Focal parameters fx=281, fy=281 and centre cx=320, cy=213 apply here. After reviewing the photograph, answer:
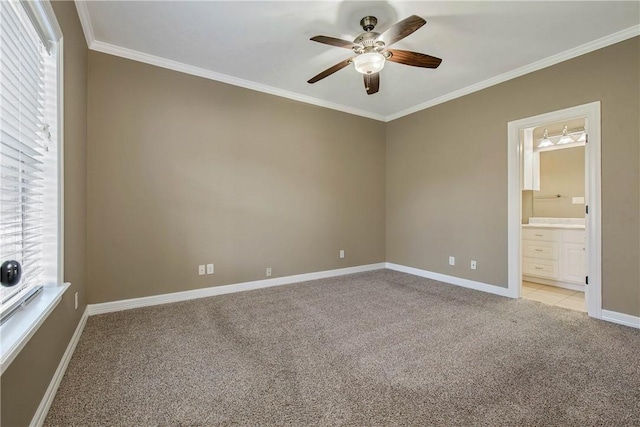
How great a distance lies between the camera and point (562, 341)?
236 cm

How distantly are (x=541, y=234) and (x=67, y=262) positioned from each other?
5645mm

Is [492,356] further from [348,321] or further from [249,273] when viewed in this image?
[249,273]

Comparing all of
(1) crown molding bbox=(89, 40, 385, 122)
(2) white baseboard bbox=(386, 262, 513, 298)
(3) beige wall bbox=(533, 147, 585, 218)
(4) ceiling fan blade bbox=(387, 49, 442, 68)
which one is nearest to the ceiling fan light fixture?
(4) ceiling fan blade bbox=(387, 49, 442, 68)

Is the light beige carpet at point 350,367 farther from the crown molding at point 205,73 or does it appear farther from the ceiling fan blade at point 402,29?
the crown molding at point 205,73

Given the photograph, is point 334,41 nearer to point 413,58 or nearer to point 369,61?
point 369,61

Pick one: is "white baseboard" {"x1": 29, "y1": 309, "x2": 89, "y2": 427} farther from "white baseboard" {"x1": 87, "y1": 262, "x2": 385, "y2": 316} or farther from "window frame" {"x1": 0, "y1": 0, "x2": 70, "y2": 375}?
"white baseboard" {"x1": 87, "y1": 262, "x2": 385, "y2": 316}

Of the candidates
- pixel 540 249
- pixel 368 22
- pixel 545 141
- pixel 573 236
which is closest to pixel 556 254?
pixel 540 249

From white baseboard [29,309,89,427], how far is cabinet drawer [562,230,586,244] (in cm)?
551

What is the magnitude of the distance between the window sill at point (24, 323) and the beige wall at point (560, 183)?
6231 mm

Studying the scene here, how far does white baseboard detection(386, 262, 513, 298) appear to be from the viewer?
11.9 feet

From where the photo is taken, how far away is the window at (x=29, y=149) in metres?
1.33

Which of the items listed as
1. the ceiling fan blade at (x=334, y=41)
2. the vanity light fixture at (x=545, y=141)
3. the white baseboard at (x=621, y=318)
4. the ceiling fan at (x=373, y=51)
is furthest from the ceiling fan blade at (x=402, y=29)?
the vanity light fixture at (x=545, y=141)

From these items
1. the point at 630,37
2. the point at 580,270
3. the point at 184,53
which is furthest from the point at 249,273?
the point at 630,37

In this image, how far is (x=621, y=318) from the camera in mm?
2693
